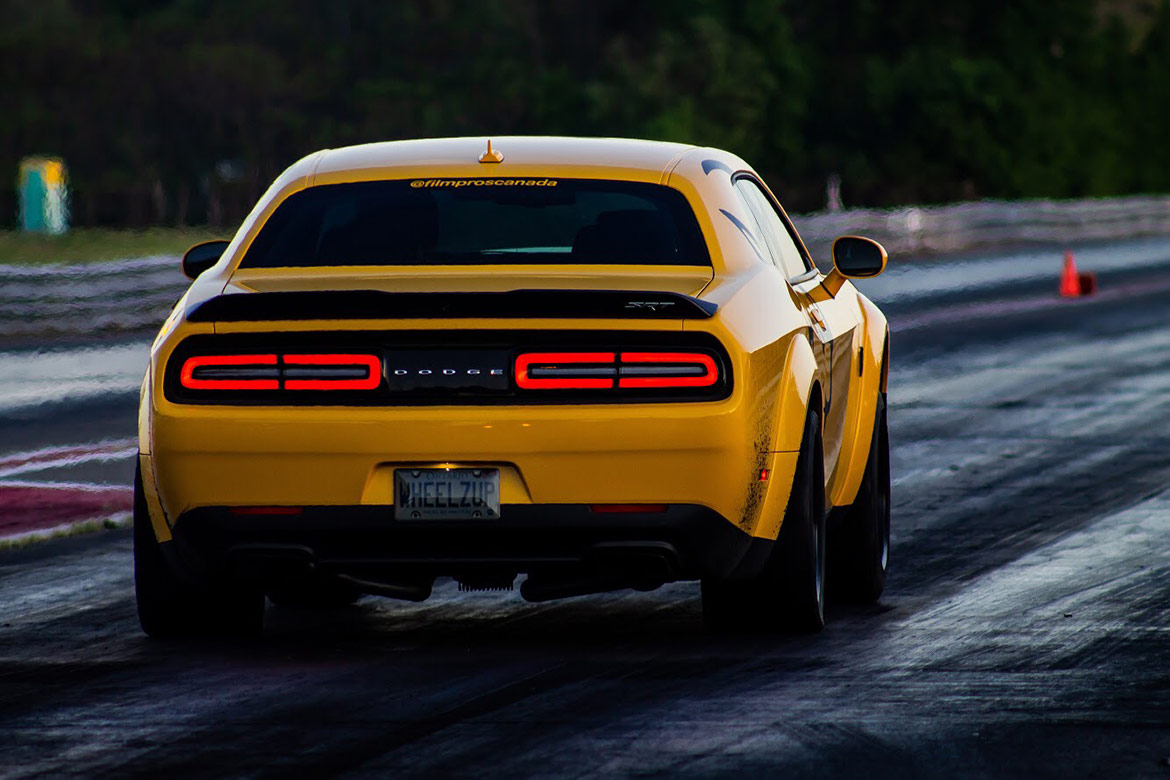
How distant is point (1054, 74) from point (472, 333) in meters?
83.6

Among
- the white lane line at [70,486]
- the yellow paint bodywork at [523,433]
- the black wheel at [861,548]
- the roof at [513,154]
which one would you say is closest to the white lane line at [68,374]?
the white lane line at [70,486]

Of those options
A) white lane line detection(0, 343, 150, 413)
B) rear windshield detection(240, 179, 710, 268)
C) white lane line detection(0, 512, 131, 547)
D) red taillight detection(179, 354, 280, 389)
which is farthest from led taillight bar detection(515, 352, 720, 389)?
white lane line detection(0, 343, 150, 413)

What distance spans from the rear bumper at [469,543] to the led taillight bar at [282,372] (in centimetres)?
36

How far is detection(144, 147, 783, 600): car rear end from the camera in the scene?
699cm

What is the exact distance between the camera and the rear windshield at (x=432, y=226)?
788 cm

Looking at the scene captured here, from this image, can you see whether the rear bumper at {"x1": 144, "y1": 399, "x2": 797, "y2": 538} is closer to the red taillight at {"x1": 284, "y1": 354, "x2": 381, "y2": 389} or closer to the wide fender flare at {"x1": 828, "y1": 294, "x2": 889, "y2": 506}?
the red taillight at {"x1": 284, "y1": 354, "x2": 381, "y2": 389}

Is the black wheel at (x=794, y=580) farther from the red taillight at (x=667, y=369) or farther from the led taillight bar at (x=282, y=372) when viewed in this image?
the led taillight bar at (x=282, y=372)

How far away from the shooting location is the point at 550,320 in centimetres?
700

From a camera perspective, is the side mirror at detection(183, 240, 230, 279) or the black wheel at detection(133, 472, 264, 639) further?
the side mirror at detection(183, 240, 230, 279)

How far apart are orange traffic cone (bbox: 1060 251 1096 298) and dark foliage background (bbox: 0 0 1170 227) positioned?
44.5m

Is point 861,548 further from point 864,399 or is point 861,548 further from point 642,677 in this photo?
point 642,677

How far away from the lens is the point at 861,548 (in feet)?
28.6

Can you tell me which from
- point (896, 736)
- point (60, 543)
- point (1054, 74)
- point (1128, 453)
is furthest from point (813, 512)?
point (1054, 74)

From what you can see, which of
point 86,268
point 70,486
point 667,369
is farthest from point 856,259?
point 86,268
